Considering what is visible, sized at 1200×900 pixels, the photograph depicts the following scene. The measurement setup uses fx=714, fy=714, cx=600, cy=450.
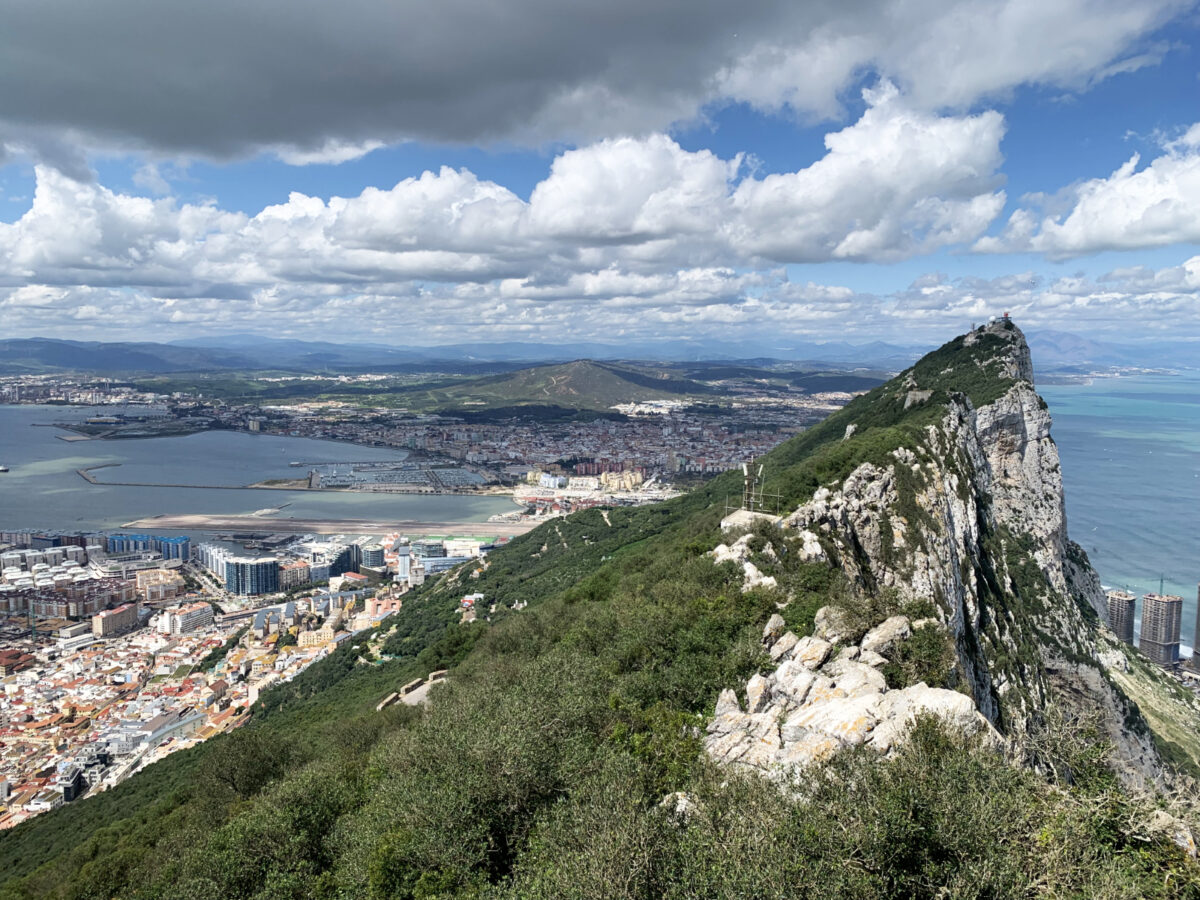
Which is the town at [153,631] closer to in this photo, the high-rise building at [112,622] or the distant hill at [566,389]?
the high-rise building at [112,622]

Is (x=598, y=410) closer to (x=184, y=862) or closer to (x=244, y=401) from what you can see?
(x=244, y=401)

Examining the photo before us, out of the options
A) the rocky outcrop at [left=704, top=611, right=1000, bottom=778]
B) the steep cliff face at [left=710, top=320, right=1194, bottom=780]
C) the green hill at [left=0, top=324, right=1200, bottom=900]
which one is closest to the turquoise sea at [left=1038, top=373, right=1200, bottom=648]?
the steep cliff face at [left=710, top=320, right=1194, bottom=780]

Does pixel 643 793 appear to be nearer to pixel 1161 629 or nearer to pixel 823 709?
pixel 823 709

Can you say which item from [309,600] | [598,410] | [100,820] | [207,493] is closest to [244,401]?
[598,410]

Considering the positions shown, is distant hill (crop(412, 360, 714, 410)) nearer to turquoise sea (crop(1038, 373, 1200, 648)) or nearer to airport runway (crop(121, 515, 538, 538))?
turquoise sea (crop(1038, 373, 1200, 648))

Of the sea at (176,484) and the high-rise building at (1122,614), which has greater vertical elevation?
the sea at (176,484)

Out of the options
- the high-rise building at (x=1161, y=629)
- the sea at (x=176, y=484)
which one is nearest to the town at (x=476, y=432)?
the sea at (x=176, y=484)

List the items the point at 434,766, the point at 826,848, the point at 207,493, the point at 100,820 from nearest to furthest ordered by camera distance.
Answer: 1. the point at 826,848
2. the point at 434,766
3. the point at 100,820
4. the point at 207,493
